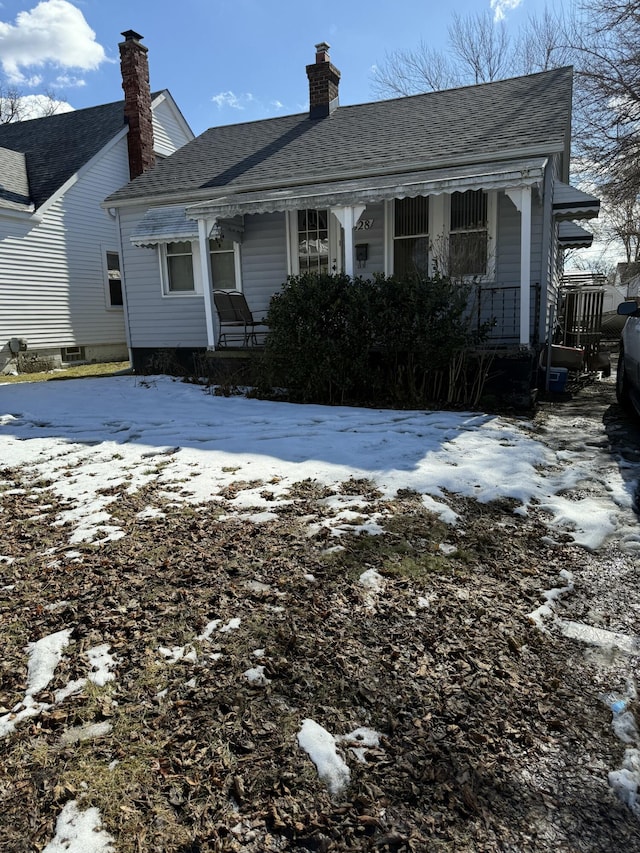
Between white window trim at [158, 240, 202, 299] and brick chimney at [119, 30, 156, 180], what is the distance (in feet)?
13.6

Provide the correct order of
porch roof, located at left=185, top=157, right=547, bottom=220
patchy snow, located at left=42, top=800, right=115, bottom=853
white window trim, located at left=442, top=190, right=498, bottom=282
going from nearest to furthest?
patchy snow, located at left=42, top=800, right=115, bottom=853 < porch roof, located at left=185, top=157, right=547, bottom=220 < white window trim, located at left=442, top=190, right=498, bottom=282

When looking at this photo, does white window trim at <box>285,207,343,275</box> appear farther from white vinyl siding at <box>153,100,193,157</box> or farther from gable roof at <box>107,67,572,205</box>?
white vinyl siding at <box>153,100,193,157</box>

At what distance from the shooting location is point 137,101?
46.0 feet

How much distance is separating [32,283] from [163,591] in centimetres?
1312

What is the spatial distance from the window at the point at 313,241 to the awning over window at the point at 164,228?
190cm

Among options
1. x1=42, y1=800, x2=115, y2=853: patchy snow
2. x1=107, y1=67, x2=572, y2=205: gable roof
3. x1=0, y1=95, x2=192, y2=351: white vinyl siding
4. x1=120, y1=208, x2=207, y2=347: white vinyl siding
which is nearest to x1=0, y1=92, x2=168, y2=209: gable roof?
x1=0, y1=95, x2=192, y2=351: white vinyl siding

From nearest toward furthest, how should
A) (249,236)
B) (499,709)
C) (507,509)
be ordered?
(499,709) → (507,509) → (249,236)

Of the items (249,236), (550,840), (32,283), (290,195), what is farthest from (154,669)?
(32,283)

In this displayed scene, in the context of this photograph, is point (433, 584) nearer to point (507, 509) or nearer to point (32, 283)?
point (507, 509)

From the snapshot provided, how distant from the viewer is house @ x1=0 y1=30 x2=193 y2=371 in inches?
515

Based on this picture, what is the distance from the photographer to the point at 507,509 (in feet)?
12.3

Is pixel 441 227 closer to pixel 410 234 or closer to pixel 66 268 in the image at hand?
pixel 410 234

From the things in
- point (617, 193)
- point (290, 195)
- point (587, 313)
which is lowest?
point (587, 313)

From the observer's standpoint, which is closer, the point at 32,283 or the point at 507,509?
the point at 507,509
